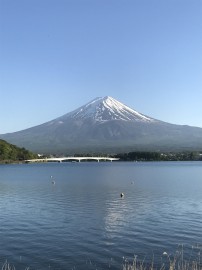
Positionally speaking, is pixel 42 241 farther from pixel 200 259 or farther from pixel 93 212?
pixel 93 212

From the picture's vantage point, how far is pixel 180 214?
30.8 meters

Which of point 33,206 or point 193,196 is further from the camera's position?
point 193,196

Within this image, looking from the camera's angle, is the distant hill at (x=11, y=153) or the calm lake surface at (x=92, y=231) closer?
the calm lake surface at (x=92, y=231)

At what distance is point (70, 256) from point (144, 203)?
63.9 feet

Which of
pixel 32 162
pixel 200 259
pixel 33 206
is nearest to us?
pixel 200 259

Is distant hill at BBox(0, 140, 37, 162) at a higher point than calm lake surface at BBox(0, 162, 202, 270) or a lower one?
higher

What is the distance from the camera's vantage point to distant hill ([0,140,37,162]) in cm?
15507

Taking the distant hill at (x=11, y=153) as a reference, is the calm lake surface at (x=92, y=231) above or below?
below

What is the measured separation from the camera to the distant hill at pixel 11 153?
509 feet

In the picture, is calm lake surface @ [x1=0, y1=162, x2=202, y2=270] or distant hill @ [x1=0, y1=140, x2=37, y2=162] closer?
calm lake surface @ [x1=0, y1=162, x2=202, y2=270]

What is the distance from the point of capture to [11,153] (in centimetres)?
16075

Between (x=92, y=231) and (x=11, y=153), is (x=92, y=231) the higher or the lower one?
the lower one

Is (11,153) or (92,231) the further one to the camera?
(11,153)

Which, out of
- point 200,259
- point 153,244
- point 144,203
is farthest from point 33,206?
point 200,259
